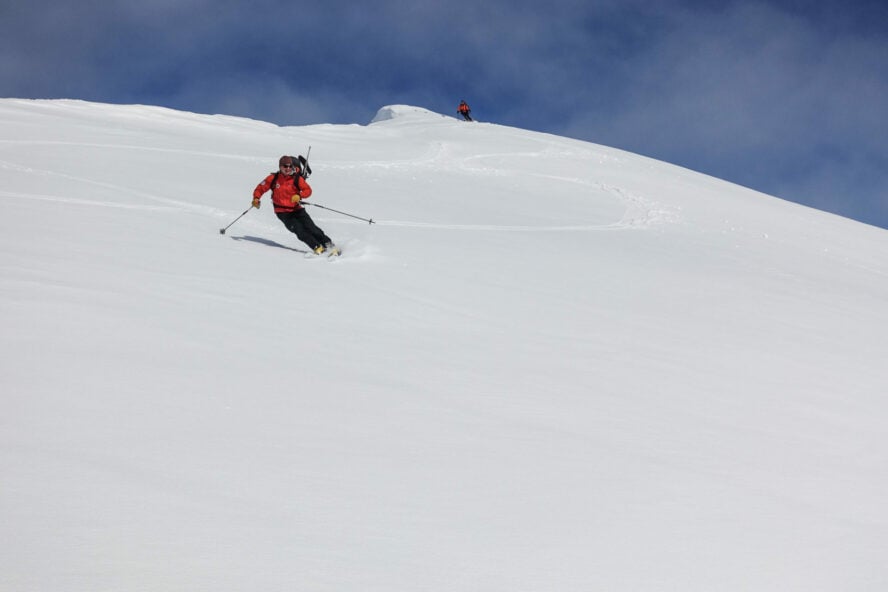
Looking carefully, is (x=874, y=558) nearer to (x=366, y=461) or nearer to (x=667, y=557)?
(x=667, y=557)

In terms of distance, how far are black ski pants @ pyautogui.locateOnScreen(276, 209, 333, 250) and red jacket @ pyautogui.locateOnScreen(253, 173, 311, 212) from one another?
86 millimetres

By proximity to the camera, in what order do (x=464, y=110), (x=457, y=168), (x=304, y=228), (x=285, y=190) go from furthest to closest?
1. (x=464, y=110)
2. (x=457, y=168)
3. (x=285, y=190)
4. (x=304, y=228)

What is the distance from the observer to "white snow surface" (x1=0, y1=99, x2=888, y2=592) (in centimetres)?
220

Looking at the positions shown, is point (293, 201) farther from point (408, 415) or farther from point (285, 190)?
point (408, 415)

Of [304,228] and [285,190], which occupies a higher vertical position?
[285,190]

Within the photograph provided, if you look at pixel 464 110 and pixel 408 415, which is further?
pixel 464 110

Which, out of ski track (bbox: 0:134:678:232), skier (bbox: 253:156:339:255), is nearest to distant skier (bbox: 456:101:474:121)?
ski track (bbox: 0:134:678:232)

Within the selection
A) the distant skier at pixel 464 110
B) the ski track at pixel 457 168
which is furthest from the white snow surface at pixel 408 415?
the distant skier at pixel 464 110

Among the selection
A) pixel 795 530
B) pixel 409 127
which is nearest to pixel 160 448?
pixel 795 530

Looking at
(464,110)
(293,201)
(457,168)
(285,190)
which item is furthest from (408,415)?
(464,110)

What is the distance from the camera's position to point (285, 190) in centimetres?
860

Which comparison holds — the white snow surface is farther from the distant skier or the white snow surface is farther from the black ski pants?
the distant skier

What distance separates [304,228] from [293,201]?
36 centimetres

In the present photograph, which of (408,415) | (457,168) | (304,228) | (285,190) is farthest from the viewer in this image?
(457,168)
